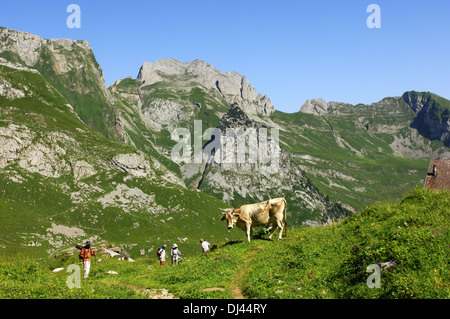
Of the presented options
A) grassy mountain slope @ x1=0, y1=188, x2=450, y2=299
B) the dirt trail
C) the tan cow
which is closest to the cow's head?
the tan cow

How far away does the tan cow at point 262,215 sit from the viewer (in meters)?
30.7

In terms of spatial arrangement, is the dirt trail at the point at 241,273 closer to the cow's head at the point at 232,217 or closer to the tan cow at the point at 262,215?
the tan cow at the point at 262,215

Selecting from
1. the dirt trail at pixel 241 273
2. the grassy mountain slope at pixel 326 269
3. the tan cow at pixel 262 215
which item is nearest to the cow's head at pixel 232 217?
the tan cow at pixel 262 215

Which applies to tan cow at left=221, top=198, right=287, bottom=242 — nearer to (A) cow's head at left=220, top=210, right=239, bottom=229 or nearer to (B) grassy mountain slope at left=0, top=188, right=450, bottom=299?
(A) cow's head at left=220, top=210, right=239, bottom=229

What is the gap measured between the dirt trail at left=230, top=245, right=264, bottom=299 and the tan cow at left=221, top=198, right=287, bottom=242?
3021 millimetres

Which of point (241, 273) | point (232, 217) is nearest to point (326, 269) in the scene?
point (241, 273)

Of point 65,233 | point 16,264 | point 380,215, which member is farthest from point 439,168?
point 65,233

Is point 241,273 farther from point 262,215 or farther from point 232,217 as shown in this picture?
point 232,217

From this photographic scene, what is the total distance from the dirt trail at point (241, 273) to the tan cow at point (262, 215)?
9.91 feet

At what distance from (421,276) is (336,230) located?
494 inches

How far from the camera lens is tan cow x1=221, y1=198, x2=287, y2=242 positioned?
1209 inches

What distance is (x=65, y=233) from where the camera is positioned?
650ft
